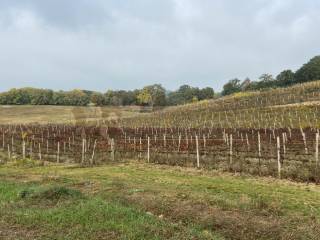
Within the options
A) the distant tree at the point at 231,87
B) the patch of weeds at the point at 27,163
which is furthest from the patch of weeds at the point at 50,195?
the distant tree at the point at 231,87

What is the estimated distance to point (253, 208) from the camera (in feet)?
38.1

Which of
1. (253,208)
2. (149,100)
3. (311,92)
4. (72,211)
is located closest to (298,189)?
(253,208)

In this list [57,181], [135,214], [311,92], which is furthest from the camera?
[311,92]

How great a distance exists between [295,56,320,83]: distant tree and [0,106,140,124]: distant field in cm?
4524

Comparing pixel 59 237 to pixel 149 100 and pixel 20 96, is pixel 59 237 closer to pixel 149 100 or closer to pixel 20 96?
pixel 149 100

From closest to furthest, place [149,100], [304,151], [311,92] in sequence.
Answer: [304,151] → [311,92] → [149,100]

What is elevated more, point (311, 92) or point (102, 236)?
point (311, 92)

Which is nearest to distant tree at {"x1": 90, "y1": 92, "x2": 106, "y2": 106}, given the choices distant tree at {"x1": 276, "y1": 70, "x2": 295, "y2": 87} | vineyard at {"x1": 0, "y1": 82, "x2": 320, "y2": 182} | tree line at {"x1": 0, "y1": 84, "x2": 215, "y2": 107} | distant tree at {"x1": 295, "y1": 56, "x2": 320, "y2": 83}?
tree line at {"x1": 0, "y1": 84, "x2": 215, "y2": 107}

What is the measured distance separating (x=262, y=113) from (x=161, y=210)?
59329mm

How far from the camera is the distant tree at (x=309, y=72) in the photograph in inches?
4619

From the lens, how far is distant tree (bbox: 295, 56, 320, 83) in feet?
385

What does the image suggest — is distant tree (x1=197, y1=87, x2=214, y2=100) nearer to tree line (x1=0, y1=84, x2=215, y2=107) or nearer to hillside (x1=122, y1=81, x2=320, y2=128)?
tree line (x1=0, y1=84, x2=215, y2=107)

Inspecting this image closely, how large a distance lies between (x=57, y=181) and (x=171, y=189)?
5.19m

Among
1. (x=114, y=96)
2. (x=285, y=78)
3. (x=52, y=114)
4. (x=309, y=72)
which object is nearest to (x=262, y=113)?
(x=309, y=72)
